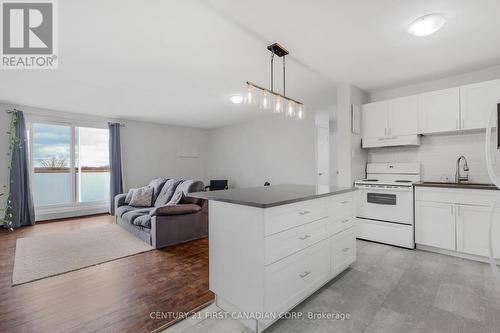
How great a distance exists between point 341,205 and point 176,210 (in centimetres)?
236

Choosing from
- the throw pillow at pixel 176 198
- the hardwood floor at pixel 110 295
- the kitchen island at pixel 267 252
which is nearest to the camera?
the kitchen island at pixel 267 252

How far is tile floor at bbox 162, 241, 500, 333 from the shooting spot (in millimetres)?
1609

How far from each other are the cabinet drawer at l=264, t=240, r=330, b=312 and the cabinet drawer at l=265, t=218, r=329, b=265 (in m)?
0.05

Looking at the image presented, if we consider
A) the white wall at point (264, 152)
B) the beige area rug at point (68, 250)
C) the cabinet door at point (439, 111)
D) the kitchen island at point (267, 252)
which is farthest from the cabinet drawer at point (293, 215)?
the white wall at point (264, 152)

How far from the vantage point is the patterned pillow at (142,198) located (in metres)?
4.39

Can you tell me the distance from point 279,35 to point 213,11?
0.69 metres

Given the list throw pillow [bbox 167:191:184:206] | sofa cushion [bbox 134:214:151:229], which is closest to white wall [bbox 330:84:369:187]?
throw pillow [bbox 167:191:184:206]

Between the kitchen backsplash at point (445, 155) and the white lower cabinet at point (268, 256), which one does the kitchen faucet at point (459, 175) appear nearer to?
the kitchen backsplash at point (445, 155)

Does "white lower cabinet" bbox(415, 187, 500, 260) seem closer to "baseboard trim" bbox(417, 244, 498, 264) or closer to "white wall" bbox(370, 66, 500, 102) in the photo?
"baseboard trim" bbox(417, 244, 498, 264)

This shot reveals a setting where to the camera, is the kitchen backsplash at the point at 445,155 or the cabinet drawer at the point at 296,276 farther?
the kitchen backsplash at the point at 445,155

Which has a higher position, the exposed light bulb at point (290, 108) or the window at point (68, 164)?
the exposed light bulb at point (290, 108)

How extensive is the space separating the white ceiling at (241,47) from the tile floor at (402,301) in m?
2.42

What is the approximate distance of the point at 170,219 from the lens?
3.39 meters

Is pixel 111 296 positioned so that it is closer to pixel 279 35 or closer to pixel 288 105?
pixel 288 105
